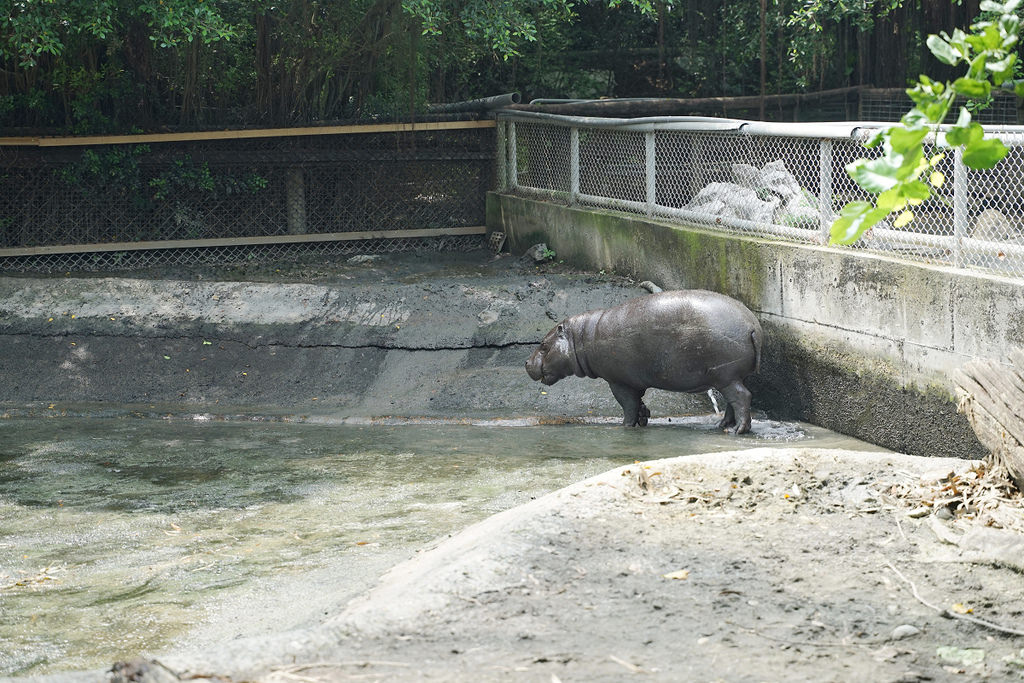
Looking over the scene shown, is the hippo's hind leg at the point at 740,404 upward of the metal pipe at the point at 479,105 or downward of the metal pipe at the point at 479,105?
downward

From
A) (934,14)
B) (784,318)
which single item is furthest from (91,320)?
(934,14)

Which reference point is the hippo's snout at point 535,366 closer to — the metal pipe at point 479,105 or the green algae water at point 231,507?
the green algae water at point 231,507

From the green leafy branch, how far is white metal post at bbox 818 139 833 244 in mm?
5904

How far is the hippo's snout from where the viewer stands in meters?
8.85

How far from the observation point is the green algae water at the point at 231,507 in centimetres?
443

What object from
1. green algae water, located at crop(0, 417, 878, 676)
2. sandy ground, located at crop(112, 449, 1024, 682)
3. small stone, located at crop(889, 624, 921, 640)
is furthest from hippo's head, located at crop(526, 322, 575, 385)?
small stone, located at crop(889, 624, 921, 640)

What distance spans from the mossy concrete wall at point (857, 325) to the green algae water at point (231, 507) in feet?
1.02

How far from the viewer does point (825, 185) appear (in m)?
8.05

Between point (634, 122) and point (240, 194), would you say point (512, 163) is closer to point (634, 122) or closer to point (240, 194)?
point (634, 122)

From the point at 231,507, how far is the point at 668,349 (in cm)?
327

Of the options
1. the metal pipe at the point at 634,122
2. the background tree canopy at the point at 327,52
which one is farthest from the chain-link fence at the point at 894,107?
the metal pipe at the point at 634,122

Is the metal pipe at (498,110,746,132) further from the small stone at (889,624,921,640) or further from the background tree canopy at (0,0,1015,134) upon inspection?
the small stone at (889,624,921,640)

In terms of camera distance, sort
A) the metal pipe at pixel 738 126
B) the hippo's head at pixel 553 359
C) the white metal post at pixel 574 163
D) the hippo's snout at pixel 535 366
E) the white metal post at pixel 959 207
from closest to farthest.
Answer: the white metal post at pixel 959 207, the metal pipe at pixel 738 126, the hippo's head at pixel 553 359, the hippo's snout at pixel 535 366, the white metal post at pixel 574 163

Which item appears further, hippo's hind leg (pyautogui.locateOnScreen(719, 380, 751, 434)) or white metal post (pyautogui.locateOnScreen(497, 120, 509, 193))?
white metal post (pyautogui.locateOnScreen(497, 120, 509, 193))
